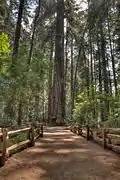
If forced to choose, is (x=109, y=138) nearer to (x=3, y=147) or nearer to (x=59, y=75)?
(x=3, y=147)

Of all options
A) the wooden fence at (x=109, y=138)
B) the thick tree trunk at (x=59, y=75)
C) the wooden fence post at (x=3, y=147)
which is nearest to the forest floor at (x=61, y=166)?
the wooden fence post at (x=3, y=147)

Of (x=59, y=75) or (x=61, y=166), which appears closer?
(x=61, y=166)

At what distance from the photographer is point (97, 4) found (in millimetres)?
16156

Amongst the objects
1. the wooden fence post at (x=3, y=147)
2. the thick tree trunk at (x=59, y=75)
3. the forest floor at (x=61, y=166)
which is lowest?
the forest floor at (x=61, y=166)

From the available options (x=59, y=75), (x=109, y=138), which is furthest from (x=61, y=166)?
(x=59, y=75)

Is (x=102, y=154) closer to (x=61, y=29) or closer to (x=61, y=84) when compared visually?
(x=61, y=84)

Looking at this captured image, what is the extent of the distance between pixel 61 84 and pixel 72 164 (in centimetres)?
2036

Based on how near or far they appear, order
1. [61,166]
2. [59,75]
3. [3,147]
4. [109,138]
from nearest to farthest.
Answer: [3,147], [61,166], [109,138], [59,75]

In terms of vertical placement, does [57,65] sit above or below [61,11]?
below

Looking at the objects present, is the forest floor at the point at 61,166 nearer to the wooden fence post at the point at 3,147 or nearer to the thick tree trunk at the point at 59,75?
the wooden fence post at the point at 3,147

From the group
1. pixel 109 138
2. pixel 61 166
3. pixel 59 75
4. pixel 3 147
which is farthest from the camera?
pixel 59 75

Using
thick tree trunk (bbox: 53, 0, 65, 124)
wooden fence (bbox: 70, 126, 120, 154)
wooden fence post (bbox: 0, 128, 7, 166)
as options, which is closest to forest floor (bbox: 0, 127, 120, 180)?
wooden fence post (bbox: 0, 128, 7, 166)

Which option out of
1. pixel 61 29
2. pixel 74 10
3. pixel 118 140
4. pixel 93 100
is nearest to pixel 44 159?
pixel 118 140

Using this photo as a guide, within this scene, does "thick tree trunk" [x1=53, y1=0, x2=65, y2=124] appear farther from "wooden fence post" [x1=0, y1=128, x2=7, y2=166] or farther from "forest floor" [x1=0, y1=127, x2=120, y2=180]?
"wooden fence post" [x1=0, y1=128, x2=7, y2=166]
